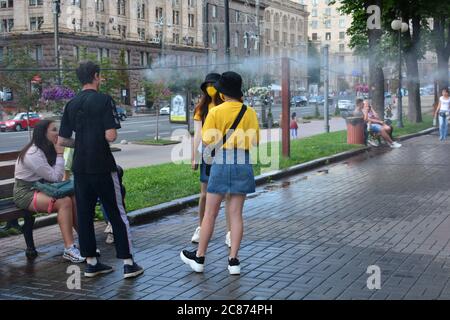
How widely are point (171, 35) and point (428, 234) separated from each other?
2794cm

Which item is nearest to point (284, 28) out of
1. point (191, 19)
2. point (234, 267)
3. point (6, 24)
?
point (191, 19)

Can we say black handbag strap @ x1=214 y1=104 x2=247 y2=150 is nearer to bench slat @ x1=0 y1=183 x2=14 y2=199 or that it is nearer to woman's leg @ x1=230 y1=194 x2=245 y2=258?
woman's leg @ x1=230 y1=194 x2=245 y2=258

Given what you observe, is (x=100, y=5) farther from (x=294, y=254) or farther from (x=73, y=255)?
(x=294, y=254)

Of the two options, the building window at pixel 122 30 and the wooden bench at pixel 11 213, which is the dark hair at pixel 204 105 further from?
the building window at pixel 122 30

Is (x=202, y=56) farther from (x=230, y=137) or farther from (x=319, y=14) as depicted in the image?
(x=230, y=137)

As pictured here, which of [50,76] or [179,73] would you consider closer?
[50,76]

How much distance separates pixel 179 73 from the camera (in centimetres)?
2681

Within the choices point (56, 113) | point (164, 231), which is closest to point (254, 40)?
point (56, 113)

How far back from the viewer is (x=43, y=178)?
21.3 feet

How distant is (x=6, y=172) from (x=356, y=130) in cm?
1333

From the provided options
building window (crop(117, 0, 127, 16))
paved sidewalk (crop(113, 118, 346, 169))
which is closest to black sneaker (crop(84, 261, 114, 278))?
paved sidewalk (crop(113, 118, 346, 169))

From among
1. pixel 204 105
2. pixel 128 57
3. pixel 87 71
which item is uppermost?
pixel 128 57
